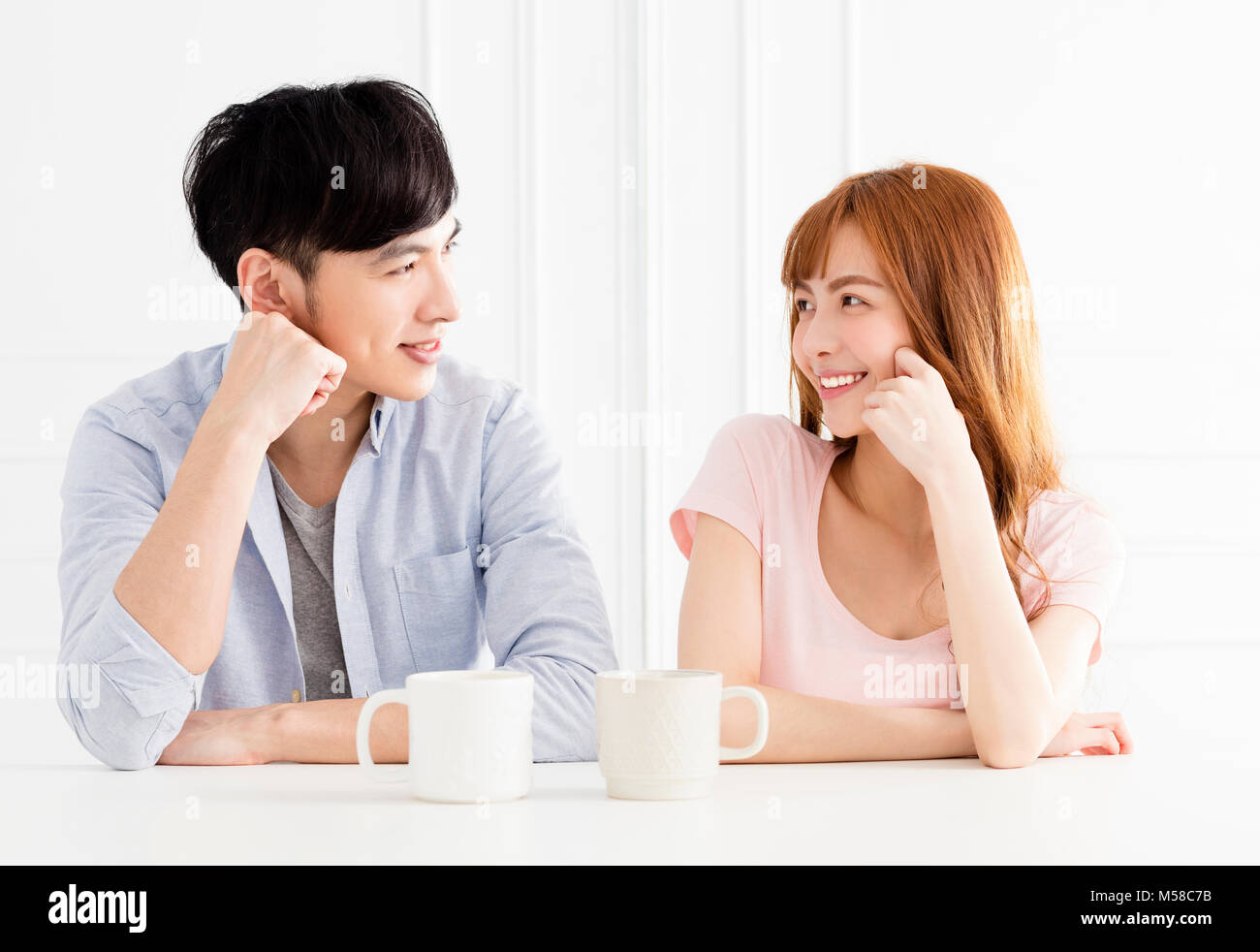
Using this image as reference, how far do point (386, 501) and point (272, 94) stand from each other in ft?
1.87

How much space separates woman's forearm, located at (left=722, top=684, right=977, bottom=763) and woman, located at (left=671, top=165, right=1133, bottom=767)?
0.36ft

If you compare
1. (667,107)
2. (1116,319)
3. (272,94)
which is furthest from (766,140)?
(272,94)

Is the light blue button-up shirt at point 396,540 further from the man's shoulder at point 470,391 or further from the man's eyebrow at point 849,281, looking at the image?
the man's eyebrow at point 849,281

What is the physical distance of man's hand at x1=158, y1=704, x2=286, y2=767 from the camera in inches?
46.8

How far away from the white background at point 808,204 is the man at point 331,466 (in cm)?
128

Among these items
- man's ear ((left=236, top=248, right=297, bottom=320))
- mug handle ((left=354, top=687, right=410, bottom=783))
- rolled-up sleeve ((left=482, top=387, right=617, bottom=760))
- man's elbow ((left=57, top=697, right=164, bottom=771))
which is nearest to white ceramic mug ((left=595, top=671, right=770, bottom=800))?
mug handle ((left=354, top=687, right=410, bottom=783))

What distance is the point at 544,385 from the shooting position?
2922 millimetres

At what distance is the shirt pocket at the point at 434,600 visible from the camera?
1.57 metres

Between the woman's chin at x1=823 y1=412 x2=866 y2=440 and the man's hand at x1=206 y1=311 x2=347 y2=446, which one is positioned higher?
the man's hand at x1=206 y1=311 x2=347 y2=446

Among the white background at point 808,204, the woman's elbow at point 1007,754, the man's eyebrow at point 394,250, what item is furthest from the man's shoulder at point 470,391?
the white background at point 808,204

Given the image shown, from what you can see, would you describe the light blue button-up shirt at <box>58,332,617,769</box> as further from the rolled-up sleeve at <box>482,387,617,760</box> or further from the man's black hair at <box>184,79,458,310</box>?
the man's black hair at <box>184,79,458,310</box>

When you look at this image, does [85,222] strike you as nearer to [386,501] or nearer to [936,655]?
[386,501]

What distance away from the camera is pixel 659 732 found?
3.11 ft
